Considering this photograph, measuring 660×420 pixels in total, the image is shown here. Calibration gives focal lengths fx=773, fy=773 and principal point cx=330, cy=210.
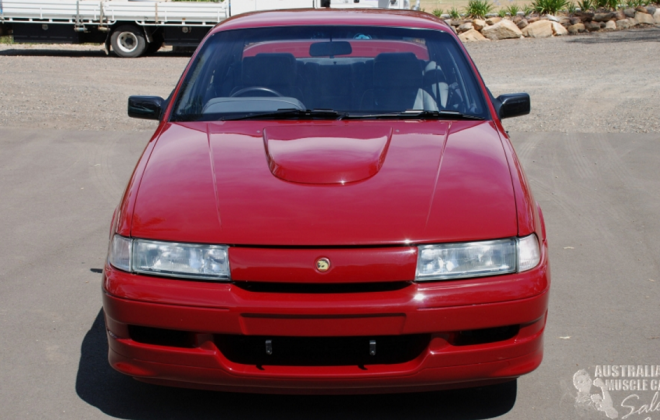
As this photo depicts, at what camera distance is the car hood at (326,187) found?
280 centimetres

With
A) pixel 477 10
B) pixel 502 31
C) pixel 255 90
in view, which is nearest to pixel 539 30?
pixel 502 31

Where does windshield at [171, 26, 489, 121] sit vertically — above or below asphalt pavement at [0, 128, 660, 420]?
above

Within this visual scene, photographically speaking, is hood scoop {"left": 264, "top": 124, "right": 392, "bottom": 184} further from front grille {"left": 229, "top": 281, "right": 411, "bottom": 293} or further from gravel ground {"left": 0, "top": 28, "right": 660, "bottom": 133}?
gravel ground {"left": 0, "top": 28, "right": 660, "bottom": 133}

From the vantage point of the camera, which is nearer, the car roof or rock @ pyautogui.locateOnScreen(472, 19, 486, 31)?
the car roof

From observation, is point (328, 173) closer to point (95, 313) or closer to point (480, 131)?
point (480, 131)

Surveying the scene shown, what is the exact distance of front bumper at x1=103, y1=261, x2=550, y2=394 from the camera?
8.82 feet

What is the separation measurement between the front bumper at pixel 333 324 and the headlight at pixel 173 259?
38 mm

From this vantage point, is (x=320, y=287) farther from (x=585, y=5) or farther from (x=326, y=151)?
(x=585, y=5)

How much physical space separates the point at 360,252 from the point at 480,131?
131 centimetres

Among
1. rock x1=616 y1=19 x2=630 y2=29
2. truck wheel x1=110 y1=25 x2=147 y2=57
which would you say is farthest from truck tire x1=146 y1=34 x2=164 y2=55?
rock x1=616 y1=19 x2=630 y2=29

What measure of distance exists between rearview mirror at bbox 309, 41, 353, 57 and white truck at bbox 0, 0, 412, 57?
16.5 meters

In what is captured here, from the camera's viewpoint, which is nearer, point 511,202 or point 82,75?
point 511,202

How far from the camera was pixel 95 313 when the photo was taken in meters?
4.30

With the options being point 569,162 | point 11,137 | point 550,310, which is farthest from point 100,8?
point 550,310
